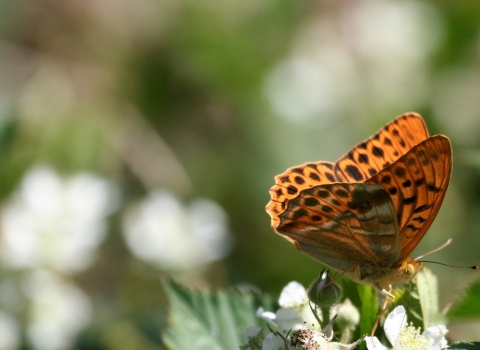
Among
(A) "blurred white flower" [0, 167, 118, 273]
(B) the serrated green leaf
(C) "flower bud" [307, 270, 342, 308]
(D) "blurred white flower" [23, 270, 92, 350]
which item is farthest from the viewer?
(A) "blurred white flower" [0, 167, 118, 273]

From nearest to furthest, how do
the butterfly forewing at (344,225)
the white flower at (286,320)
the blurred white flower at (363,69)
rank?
the white flower at (286,320)
the butterfly forewing at (344,225)
the blurred white flower at (363,69)

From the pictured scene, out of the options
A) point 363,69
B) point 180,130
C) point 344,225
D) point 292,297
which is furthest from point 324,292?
point 180,130

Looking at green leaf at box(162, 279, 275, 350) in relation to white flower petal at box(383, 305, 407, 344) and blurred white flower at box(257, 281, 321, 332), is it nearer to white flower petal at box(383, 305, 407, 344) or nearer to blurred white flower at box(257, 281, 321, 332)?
blurred white flower at box(257, 281, 321, 332)

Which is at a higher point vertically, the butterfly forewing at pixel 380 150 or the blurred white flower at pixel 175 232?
the butterfly forewing at pixel 380 150

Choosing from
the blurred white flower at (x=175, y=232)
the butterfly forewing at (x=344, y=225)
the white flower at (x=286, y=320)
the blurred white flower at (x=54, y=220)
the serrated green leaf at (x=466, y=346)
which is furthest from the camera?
the blurred white flower at (x=175, y=232)

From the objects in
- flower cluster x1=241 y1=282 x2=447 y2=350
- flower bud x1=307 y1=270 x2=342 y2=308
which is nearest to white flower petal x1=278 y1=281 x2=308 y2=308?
flower cluster x1=241 y1=282 x2=447 y2=350

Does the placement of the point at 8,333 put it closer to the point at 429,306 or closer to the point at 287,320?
the point at 287,320

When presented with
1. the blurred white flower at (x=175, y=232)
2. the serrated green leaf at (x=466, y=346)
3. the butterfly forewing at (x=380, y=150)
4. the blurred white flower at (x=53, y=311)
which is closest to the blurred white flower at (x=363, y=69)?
the blurred white flower at (x=175, y=232)

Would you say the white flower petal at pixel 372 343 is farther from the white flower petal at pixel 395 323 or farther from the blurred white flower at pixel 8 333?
the blurred white flower at pixel 8 333
